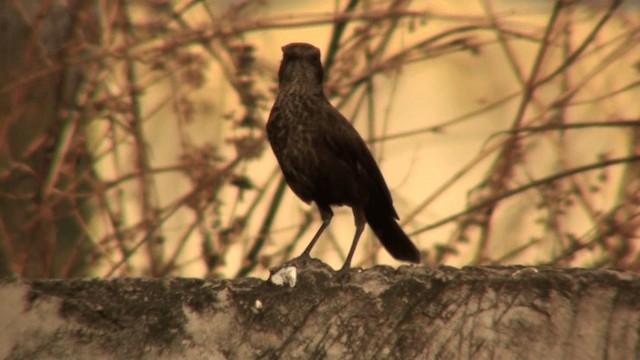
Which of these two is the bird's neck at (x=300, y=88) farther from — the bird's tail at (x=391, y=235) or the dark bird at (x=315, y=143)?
the bird's tail at (x=391, y=235)

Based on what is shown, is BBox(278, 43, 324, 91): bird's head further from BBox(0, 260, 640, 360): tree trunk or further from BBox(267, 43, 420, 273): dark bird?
BBox(0, 260, 640, 360): tree trunk

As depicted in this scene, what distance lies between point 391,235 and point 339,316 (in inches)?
66.2

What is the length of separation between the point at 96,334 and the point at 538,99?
3.67 meters

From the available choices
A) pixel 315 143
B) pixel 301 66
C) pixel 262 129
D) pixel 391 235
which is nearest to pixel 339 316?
pixel 315 143

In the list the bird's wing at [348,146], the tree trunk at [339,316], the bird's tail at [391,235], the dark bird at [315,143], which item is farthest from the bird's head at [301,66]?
the tree trunk at [339,316]

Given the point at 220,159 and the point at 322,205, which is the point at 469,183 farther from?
the point at 322,205

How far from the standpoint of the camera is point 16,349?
204 cm

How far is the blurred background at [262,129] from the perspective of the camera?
4.54 meters

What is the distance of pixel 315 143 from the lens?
3477 mm

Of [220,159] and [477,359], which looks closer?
[477,359]

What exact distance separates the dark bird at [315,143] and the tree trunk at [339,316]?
1.34 metres

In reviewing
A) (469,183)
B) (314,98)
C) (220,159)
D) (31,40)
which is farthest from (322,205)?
(469,183)

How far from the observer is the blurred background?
14.9ft

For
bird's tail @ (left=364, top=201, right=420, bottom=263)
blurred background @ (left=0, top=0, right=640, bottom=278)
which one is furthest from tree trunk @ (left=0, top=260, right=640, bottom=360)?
blurred background @ (left=0, top=0, right=640, bottom=278)
